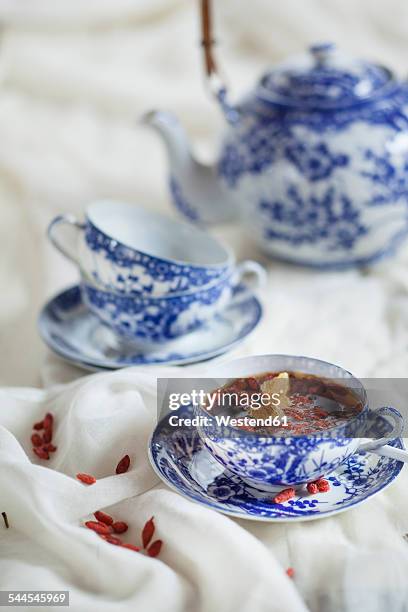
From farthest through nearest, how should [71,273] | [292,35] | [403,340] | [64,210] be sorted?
1. [292,35]
2. [64,210]
3. [71,273]
4. [403,340]

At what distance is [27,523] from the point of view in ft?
2.04

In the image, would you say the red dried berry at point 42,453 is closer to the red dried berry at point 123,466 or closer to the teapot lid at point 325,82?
the red dried berry at point 123,466

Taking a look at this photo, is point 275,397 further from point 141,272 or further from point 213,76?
point 213,76

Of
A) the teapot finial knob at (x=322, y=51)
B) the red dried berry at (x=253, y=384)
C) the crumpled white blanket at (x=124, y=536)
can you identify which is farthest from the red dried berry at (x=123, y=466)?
the teapot finial knob at (x=322, y=51)

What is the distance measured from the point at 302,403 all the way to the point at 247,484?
74 mm

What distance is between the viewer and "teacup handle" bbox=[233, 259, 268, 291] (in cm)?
96

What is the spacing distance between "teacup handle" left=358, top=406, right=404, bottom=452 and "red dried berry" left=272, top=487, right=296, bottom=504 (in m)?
0.06

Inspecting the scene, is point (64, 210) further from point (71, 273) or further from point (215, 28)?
point (215, 28)

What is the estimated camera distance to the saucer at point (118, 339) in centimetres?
86

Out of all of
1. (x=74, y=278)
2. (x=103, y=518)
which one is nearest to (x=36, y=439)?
(x=103, y=518)

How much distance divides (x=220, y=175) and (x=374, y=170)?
0.22 meters

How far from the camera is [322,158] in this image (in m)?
1.04

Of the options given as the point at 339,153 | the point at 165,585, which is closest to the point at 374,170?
the point at 339,153

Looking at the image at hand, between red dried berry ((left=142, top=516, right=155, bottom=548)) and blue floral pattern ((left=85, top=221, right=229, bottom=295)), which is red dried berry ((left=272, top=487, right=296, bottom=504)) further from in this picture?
blue floral pattern ((left=85, top=221, right=229, bottom=295))
